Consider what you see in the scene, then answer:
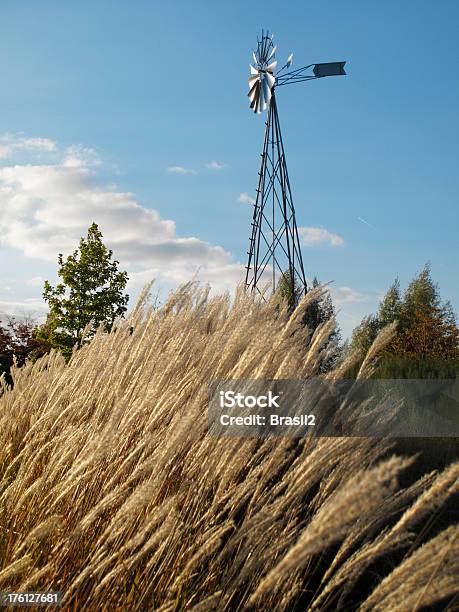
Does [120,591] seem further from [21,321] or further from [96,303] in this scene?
[21,321]

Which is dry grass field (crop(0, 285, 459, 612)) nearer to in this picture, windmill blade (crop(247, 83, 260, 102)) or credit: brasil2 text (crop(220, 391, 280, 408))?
credit: brasil2 text (crop(220, 391, 280, 408))

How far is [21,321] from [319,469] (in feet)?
54.0

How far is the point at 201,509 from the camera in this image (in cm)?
227

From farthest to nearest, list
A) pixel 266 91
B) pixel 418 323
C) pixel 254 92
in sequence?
1. pixel 418 323
2. pixel 254 92
3. pixel 266 91

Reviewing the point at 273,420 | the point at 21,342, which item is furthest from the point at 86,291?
the point at 273,420

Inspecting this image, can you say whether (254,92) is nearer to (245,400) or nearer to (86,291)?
(86,291)

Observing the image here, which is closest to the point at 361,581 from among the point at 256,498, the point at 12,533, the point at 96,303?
the point at 256,498

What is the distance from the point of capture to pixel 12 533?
7.60 feet

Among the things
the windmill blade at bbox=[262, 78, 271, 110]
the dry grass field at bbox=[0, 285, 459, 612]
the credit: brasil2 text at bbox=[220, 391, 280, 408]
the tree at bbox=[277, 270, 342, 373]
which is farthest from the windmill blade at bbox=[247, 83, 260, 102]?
the credit: brasil2 text at bbox=[220, 391, 280, 408]

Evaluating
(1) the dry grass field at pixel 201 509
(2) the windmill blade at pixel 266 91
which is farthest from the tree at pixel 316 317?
(2) the windmill blade at pixel 266 91

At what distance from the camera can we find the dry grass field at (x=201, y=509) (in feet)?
4.84

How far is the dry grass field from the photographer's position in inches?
58.1

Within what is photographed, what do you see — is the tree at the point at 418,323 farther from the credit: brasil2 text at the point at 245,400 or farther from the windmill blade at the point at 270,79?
the credit: brasil2 text at the point at 245,400

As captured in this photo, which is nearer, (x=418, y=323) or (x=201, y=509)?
(x=201, y=509)
